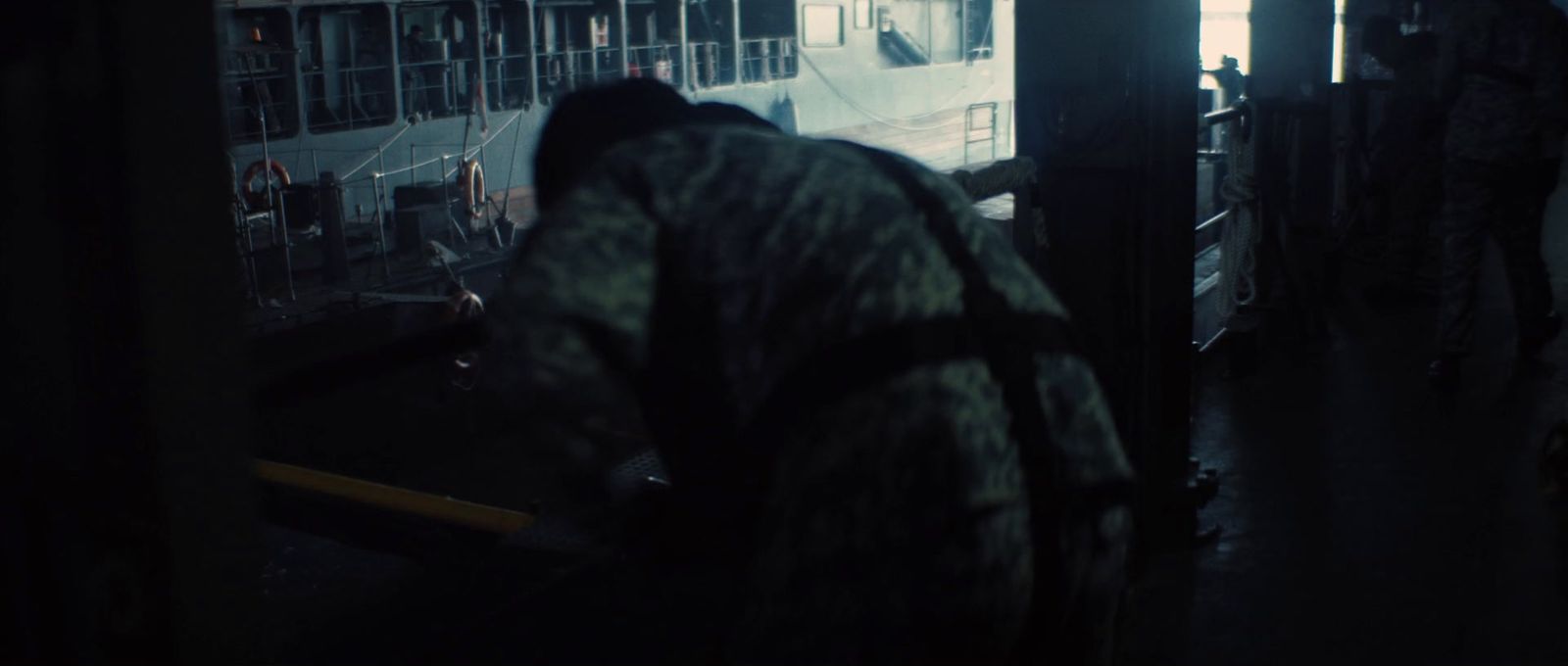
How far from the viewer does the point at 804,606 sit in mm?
1514

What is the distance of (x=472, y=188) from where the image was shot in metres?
16.2

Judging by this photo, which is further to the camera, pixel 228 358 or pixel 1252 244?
pixel 1252 244

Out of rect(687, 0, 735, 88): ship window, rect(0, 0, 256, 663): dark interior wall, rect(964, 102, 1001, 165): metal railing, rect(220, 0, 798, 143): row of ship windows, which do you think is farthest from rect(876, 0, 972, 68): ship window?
rect(0, 0, 256, 663): dark interior wall

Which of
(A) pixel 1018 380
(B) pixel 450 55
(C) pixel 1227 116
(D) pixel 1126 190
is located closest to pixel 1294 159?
(C) pixel 1227 116

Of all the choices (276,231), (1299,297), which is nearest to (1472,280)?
(1299,297)

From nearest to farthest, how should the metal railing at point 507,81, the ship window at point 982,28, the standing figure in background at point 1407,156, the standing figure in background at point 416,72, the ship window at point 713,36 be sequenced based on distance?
1. the standing figure in background at point 1407,156
2. the standing figure in background at point 416,72
3. the metal railing at point 507,81
4. the ship window at point 713,36
5. the ship window at point 982,28

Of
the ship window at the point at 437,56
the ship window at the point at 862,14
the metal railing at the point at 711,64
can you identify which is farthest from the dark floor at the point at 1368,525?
the ship window at the point at 862,14

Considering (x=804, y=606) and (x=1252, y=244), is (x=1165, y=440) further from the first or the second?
(x=804, y=606)

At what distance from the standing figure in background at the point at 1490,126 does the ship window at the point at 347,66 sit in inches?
556

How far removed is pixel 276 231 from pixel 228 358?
13315mm

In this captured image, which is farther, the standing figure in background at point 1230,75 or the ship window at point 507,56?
the ship window at point 507,56

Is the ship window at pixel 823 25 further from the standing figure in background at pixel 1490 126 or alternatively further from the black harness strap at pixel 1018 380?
the black harness strap at pixel 1018 380

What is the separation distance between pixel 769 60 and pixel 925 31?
18.1ft

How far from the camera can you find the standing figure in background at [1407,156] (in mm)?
6941
